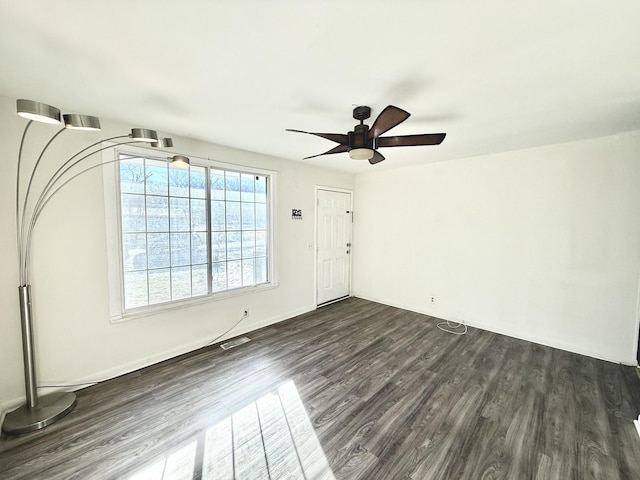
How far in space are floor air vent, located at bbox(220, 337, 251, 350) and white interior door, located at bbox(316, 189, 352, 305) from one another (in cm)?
155

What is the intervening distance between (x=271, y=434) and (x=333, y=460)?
49 centimetres

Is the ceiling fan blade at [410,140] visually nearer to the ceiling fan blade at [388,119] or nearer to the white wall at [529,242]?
the ceiling fan blade at [388,119]

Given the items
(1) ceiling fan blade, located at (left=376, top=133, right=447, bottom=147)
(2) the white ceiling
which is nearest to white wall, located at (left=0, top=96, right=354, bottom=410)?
(2) the white ceiling

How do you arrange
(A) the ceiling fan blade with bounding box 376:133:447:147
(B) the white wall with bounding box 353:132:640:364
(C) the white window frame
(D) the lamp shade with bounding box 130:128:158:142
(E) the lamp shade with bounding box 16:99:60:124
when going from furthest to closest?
1. (B) the white wall with bounding box 353:132:640:364
2. (C) the white window frame
3. (A) the ceiling fan blade with bounding box 376:133:447:147
4. (D) the lamp shade with bounding box 130:128:158:142
5. (E) the lamp shade with bounding box 16:99:60:124

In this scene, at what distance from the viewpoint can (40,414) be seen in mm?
1969

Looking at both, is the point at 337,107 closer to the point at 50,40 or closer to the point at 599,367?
the point at 50,40

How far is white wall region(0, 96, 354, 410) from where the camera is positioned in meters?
2.04

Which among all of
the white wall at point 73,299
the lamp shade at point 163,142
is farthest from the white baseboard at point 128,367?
the lamp shade at point 163,142

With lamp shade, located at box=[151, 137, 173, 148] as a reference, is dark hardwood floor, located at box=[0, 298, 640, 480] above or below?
below

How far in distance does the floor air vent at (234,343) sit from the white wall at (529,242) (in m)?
2.67

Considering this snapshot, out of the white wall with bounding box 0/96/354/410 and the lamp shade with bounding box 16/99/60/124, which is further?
the white wall with bounding box 0/96/354/410

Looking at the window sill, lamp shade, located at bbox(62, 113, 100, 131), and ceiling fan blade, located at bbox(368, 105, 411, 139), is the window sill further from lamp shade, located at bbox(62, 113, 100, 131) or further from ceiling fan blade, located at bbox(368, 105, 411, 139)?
ceiling fan blade, located at bbox(368, 105, 411, 139)

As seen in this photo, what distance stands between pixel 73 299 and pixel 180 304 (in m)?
0.90

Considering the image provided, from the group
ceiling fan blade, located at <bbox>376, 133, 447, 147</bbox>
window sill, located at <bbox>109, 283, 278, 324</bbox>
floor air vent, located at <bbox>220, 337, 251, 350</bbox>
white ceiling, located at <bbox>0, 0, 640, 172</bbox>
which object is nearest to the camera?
white ceiling, located at <bbox>0, 0, 640, 172</bbox>
